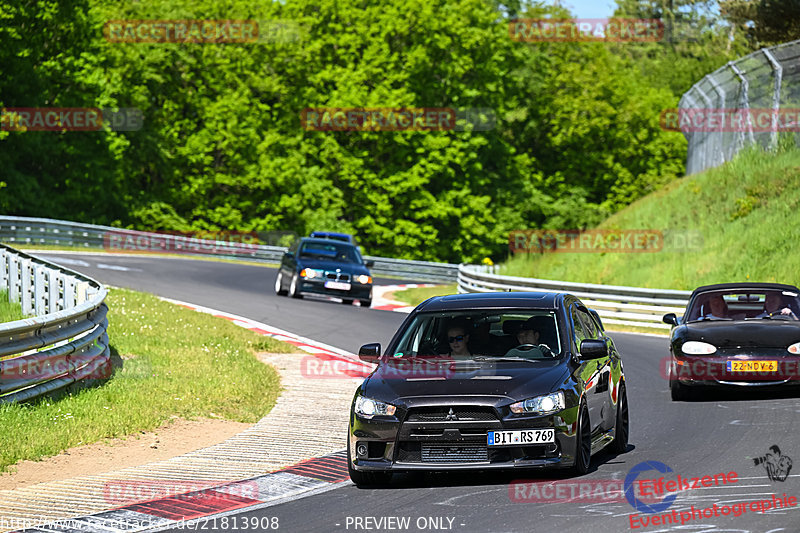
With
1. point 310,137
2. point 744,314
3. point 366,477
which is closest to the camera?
point 366,477

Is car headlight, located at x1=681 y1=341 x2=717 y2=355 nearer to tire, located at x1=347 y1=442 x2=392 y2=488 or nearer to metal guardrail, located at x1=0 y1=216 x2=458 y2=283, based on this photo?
tire, located at x1=347 y1=442 x2=392 y2=488

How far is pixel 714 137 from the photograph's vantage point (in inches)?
1497

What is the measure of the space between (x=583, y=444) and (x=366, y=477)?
1651mm

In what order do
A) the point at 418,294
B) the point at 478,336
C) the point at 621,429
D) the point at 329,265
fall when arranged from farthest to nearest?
the point at 418,294 < the point at 329,265 < the point at 621,429 < the point at 478,336

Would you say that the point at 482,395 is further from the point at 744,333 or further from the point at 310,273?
the point at 310,273

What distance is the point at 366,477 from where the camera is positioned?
9023 mm

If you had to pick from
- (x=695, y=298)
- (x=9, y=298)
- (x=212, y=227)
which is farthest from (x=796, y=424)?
(x=212, y=227)

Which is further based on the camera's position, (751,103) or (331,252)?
(751,103)

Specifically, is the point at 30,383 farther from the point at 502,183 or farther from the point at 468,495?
the point at 502,183

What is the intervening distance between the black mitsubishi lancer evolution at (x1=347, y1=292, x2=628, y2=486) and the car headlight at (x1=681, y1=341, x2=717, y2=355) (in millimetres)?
3959

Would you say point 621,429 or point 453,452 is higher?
point 453,452

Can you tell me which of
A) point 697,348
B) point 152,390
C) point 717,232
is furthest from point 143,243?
point 697,348

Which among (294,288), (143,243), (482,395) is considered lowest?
(143,243)

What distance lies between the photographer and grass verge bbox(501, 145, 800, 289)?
97.2 feet
